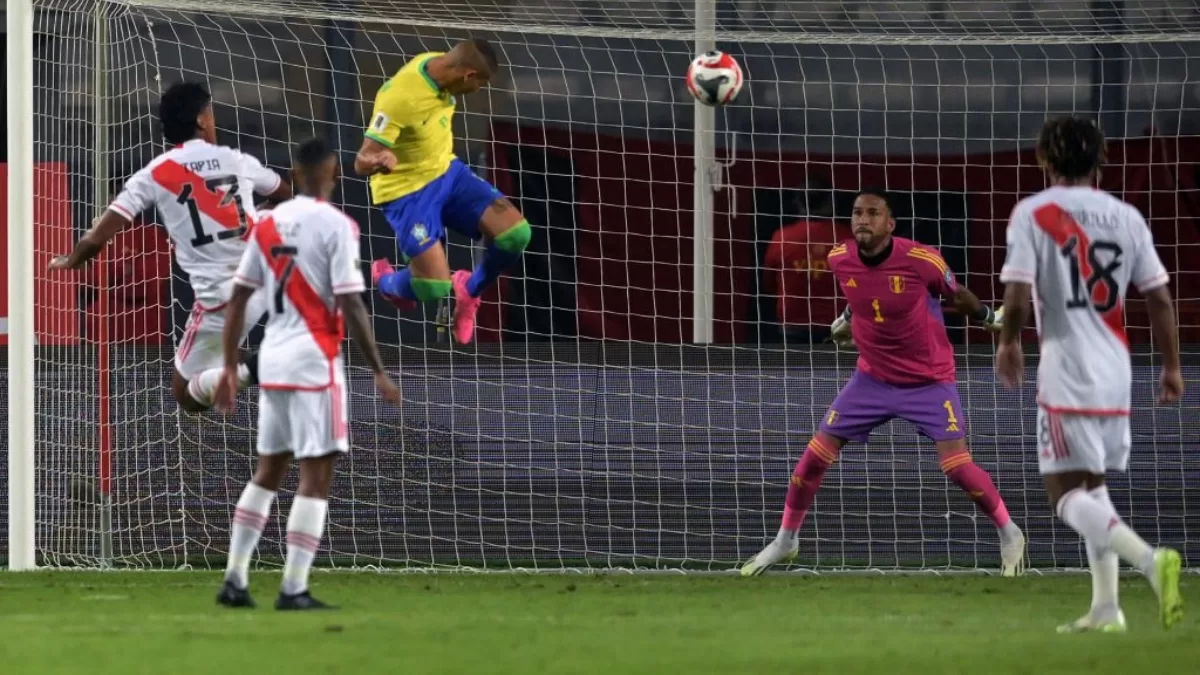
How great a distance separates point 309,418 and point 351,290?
49 centimetres

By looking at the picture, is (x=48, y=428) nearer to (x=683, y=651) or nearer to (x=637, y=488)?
(x=637, y=488)

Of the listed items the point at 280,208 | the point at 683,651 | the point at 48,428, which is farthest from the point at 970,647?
the point at 48,428

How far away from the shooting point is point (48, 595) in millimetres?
8977

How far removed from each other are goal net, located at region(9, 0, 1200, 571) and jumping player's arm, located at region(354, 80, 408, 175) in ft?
2.96

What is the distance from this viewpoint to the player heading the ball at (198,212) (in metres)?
9.34

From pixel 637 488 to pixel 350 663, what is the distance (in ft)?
19.5

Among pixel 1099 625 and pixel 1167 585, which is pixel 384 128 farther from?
pixel 1167 585

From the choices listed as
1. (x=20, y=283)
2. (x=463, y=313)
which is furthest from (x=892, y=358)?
(x=20, y=283)

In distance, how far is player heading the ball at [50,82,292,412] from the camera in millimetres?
9344

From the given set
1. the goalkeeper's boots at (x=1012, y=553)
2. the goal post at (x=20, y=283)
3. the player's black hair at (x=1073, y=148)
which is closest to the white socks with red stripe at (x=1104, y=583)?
the player's black hair at (x=1073, y=148)

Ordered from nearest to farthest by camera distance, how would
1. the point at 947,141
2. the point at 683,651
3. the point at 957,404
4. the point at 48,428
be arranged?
the point at 683,651, the point at 957,404, the point at 48,428, the point at 947,141

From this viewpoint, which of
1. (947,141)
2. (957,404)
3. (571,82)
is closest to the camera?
(957,404)

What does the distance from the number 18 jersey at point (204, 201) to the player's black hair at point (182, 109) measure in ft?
0.22

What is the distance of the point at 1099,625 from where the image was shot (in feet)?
23.1
